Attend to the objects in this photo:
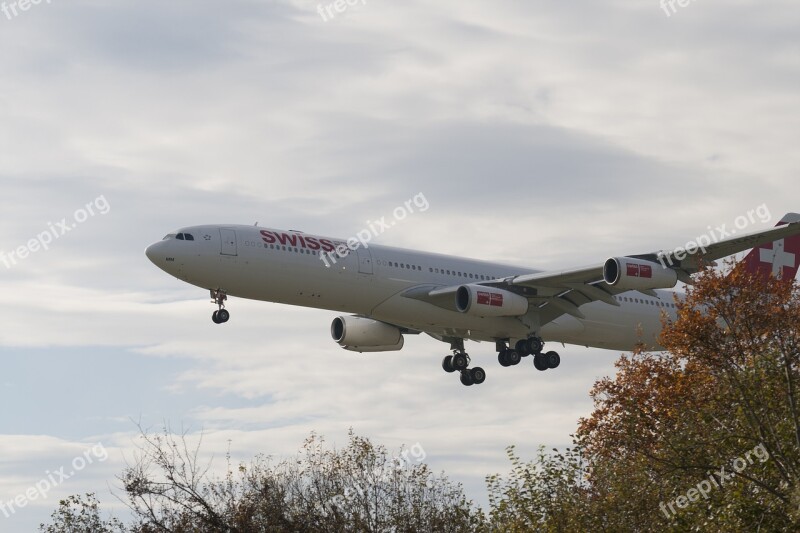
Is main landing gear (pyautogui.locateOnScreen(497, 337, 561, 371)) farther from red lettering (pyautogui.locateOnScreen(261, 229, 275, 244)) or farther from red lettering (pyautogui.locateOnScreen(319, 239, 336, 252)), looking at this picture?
red lettering (pyautogui.locateOnScreen(261, 229, 275, 244))

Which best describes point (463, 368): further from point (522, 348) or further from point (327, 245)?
point (327, 245)

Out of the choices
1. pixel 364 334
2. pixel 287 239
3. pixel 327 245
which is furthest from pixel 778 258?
pixel 287 239

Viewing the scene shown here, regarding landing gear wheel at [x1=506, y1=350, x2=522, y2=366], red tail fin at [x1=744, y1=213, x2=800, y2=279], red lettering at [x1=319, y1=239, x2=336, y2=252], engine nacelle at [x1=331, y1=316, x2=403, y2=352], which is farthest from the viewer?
red tail fin at [x1=744, y1=213, x2=800, y2=279]

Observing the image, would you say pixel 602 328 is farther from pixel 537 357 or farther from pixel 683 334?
pixel 683 334

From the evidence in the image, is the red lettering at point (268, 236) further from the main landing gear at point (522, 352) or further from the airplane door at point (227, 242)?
the main landing gear at point (522, 352)

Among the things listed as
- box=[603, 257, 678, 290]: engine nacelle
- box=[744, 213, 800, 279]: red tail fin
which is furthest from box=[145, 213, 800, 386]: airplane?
box=[744, 213, 800, 279]: red tail fin

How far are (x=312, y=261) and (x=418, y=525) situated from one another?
12489 mm

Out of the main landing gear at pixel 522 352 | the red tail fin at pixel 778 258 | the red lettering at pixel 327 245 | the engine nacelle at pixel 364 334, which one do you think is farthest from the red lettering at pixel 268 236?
the red tail fin at pixel 778 258

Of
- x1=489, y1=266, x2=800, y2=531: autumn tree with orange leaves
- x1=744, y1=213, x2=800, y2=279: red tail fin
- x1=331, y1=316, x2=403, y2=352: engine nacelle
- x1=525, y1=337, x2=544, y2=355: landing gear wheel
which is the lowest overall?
x1=489, y1=266, x2=800, y2=531: autumn tree with orange leaves

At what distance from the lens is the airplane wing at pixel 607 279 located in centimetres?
4475

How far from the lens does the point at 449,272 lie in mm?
50750

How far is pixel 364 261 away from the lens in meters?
47.3

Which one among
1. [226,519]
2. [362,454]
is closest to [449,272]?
[362,454]

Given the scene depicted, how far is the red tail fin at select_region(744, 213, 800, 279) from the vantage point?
62.0 m
